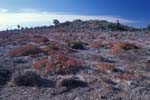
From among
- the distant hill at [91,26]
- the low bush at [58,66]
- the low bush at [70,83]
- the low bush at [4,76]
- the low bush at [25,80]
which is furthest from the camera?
the distant hill at [91,26]

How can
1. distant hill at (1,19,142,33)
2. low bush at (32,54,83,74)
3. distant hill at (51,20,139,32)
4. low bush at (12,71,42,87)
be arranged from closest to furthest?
low bush at (12,71,42,87)
low bush at (32,54,83,74)
distant hill at (1,19,142,33)
distant hill at (51,20,139,32)

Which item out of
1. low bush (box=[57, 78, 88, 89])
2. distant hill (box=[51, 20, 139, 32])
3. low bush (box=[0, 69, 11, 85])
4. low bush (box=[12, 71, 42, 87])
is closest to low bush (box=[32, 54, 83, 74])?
low bush (box=[0, 69, 11, 85])

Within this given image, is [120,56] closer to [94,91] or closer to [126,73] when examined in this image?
[126,73]

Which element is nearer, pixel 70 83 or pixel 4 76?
pixel 70 83

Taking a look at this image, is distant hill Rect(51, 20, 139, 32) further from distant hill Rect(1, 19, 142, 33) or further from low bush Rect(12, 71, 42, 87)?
low bush Rect(12, 71, 42, 87)

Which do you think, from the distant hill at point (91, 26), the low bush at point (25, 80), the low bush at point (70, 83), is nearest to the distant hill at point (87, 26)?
the distant hill at point (91, 26)

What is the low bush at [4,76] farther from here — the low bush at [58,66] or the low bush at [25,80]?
the low bush at [58,66]

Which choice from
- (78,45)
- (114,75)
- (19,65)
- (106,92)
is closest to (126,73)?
(114,75)

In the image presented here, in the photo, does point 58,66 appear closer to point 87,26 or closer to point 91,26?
point 91,26

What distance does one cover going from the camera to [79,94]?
46.5 ft

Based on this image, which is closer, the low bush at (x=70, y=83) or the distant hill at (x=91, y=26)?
the low bush at (x=70, y=83)

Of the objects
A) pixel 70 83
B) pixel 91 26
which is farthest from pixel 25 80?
pixel 91 26

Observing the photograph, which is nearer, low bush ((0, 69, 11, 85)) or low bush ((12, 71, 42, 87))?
low bush ((12, 71, 42, 87))

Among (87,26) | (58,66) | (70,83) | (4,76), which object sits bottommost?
(87,26)
